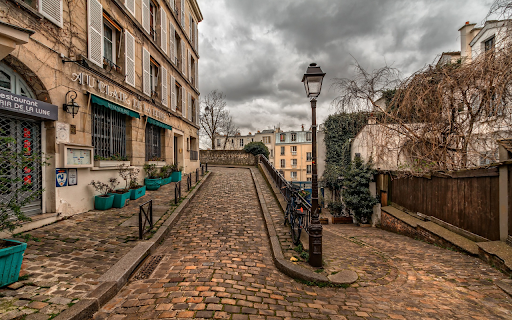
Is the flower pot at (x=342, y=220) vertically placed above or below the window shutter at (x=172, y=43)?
below

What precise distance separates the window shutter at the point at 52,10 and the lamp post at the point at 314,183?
6.52 meters

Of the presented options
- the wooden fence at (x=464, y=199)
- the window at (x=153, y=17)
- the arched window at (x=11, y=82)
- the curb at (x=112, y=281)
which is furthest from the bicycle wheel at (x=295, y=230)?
the window at (x=153, y=17)

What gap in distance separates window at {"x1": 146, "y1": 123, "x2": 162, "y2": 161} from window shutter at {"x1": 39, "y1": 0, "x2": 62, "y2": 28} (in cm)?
574

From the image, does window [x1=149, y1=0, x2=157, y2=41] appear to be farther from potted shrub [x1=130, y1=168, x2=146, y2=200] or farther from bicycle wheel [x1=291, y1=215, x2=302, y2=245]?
bicycle wheel [x1=291, y1=215, x2=302, y2=245]

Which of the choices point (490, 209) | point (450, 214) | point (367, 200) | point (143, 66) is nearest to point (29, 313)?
point (490, 209)

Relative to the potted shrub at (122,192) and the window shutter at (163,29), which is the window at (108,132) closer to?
the potted shrub at (122,192)

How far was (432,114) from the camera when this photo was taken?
646 centimetres

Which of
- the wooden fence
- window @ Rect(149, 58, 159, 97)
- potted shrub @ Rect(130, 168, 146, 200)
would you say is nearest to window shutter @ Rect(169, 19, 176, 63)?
window @ Rect(149, 58, 159, 97)

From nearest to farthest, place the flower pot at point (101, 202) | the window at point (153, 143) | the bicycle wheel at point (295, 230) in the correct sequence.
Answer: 1. the bicycle wheel at point (295, 230)
2. the flower pot at point (101, 202)
3. the window at point (153, 143)

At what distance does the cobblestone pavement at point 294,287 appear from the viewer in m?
2.94

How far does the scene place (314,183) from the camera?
15.1 feet

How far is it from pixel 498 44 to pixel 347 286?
647cm

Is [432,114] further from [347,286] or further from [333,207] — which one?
[333,207]

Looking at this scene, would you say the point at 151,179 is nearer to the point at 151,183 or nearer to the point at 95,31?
the point at 151,183
